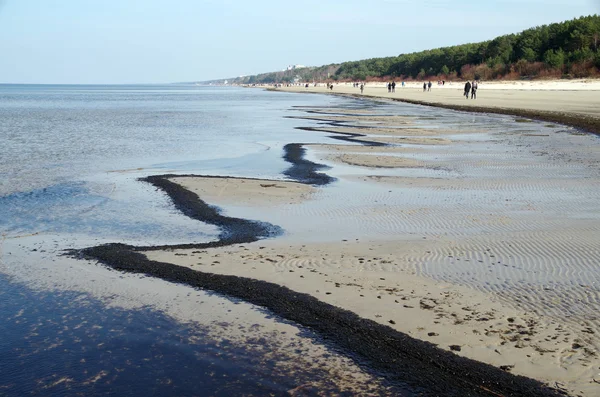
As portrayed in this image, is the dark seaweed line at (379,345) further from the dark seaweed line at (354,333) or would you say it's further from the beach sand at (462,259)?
the beach sand at (462,259)

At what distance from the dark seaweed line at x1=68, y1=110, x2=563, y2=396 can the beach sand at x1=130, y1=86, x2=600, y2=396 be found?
0.16 m

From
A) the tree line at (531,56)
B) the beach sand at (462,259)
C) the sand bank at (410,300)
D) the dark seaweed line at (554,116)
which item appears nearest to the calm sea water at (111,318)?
the sand bank at (410,300)

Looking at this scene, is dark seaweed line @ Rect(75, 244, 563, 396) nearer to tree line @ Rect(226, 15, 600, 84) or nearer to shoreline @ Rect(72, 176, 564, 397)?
shoreline @ Rect(72, 176, 564, 397)

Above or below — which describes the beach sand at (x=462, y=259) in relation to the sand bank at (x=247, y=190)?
above

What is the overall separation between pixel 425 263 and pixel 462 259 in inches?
21.2

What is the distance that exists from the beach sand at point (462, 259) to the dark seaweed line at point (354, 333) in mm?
159

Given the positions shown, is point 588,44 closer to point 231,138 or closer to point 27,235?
point 231,138

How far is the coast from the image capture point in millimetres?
4715

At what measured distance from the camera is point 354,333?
16.9 feet

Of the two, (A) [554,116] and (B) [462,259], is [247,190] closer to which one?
(B) [462,259]

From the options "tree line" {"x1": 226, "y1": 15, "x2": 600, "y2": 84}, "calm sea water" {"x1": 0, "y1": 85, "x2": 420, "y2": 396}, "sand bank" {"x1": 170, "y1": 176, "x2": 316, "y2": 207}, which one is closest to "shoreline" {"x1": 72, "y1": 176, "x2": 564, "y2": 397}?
"calm sea water" {"x1": 0, "y1": 85, "x2": 420, "y2": 396}

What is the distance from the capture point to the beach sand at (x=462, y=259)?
4.93m

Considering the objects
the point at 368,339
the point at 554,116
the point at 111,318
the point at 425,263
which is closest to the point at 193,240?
the point at 111,318

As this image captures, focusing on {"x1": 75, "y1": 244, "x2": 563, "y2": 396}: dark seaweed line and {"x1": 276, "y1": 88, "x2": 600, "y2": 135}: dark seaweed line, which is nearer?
{"x1": 75, "y1": 244, "x2": 563, "y2": 396}: dark seaweed line
